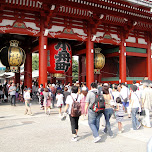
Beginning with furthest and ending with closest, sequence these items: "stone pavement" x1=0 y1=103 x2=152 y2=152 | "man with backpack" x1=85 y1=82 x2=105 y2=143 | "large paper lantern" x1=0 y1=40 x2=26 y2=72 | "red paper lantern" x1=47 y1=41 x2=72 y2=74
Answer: "red paper lantern" x1=47 y1=41 x2=72 y2=74 → "large paper lantern" x1=0 y1=40 x2=26 y2=72 → "man with backpack" x1=85 y1=82 x2=105 y2=143 → "stone pavement" x1=0 y1=103 x2=152 y2=152

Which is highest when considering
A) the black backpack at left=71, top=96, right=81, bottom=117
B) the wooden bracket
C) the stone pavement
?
the wooden bracket

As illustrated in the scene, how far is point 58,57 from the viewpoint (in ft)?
44.9

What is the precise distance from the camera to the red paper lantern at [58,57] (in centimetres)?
1366

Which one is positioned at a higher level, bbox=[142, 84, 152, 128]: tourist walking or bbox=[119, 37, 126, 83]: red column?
bbox=[119, 37, 126, 83]: red column

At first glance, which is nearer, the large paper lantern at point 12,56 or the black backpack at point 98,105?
the black backpack at point 98,105

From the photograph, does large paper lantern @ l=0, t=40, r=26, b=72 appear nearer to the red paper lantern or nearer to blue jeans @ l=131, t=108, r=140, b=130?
the red paper lantern

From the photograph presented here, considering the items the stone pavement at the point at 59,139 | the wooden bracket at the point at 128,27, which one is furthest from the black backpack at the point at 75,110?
the wooden bracket at the point at 128,27

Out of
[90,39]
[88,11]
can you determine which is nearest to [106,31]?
[90,39]

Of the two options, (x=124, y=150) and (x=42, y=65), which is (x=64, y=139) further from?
(x=42, y=65)

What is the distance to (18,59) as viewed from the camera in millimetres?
13234

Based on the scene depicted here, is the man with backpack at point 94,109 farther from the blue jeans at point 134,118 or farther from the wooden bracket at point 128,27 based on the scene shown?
the wooden bracket at point 128,27

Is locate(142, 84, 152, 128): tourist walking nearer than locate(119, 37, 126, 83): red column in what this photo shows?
Yes

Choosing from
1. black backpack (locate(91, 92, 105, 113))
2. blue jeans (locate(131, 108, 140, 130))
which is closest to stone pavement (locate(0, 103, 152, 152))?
blue jeans (locate(131, 108, 140, 130))

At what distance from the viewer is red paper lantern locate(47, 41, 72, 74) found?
1366 cm
